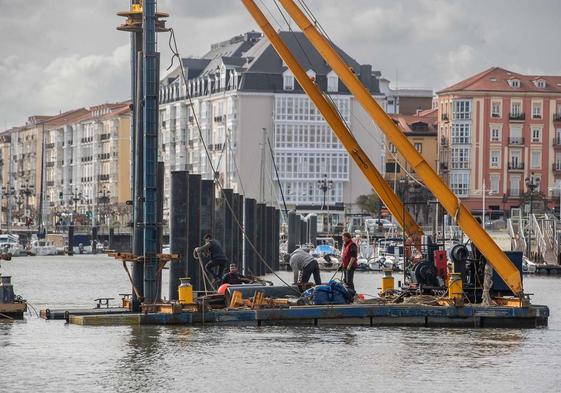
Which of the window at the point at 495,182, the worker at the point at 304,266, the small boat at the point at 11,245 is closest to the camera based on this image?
the worker at the point at 304,266

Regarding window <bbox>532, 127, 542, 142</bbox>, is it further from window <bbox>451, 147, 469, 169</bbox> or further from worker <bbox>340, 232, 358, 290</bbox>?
worker <bbox>340, 232, 358, 290</bbox>

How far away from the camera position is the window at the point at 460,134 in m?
195

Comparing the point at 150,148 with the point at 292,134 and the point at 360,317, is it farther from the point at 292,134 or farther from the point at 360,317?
the point at 292,134

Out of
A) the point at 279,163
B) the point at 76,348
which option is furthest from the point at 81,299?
the point at 279,163

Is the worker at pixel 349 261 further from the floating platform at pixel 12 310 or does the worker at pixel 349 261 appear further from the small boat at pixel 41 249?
the small boat at pixel 41 249

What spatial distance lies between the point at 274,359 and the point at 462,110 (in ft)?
508

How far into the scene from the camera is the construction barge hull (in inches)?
1831

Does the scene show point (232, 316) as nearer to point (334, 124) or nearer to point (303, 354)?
point (303, 354)

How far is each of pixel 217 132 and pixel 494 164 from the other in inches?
1215

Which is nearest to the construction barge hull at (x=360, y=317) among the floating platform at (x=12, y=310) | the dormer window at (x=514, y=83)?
the floating platform at (x=12, y=310)

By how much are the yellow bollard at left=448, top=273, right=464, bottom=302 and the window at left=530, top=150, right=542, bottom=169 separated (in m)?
150

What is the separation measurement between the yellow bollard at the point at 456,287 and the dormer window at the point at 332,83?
458 ft

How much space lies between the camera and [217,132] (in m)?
199

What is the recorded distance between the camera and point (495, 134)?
195 metres
